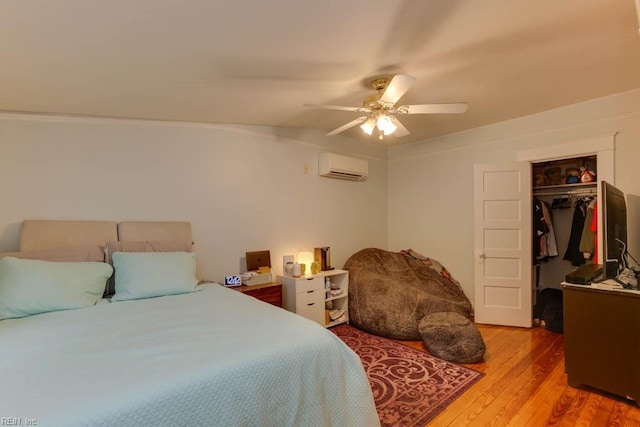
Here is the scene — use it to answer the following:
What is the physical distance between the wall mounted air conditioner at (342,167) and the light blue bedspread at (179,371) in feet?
8.20

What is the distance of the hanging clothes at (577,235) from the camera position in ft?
12.3

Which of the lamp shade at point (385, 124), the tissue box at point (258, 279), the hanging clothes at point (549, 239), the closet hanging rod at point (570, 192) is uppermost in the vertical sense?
the lamp shade at point (385, 124)

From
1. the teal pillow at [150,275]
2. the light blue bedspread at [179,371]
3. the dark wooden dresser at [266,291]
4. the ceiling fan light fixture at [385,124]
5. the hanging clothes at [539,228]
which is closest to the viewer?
the light blue bedspread at [179,371]

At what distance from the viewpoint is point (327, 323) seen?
142 inches

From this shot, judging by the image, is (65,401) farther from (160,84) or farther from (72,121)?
(72,121)

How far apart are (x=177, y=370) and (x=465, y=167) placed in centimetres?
410

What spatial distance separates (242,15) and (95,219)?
2.27m

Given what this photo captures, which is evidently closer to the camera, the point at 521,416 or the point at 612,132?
the point at 521,416

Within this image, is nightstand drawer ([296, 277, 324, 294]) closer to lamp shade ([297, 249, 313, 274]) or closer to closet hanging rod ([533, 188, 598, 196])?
lamp shade ([297, 249, 313, 274])

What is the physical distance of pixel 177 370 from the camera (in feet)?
4.00

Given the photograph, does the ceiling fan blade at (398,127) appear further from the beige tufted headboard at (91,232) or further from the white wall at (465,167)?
the beige tufted headboard at (91,232)

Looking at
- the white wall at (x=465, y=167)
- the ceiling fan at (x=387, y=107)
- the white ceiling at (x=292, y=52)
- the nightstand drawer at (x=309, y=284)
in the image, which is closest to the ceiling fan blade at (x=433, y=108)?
the ceiling fan at (x=387, y=107)

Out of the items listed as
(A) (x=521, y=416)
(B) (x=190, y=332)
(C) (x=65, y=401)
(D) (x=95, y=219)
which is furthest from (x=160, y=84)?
(A) (x=521, y=416)

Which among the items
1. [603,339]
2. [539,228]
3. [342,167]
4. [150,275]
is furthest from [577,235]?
[150,275]
